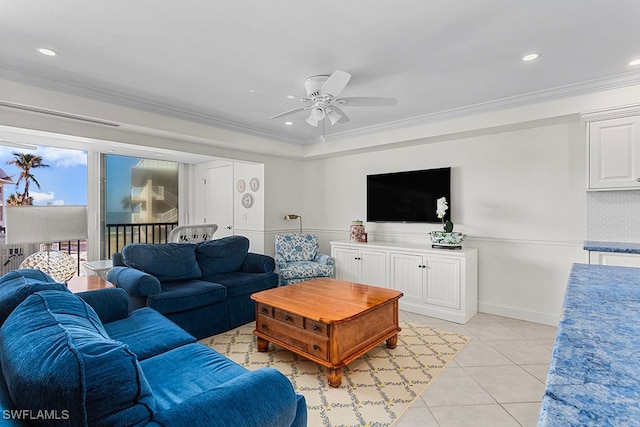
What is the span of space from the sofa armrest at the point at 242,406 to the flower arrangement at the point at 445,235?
3.11 meters

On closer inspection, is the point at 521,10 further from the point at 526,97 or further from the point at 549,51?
the point at 526,97

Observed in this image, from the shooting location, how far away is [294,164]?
5742 mm

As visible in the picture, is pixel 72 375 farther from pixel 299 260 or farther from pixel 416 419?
pixel 299 260

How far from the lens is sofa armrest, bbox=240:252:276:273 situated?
404 centimetres

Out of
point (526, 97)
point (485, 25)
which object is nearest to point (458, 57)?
point (485, 25)

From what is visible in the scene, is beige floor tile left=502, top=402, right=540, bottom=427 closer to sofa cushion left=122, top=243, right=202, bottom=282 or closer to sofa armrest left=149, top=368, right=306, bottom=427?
sofa armrest left=149, top=368, right=306, bottom=427

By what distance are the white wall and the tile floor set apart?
1.54 ft

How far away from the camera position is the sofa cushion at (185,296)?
9.68ft

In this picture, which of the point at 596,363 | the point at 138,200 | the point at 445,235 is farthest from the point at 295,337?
Result: the point at 138,200

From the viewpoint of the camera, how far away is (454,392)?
2250 millimetres

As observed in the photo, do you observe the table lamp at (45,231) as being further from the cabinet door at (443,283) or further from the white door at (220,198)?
the cabinet door at (443,283)

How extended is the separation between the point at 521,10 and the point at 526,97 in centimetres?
165

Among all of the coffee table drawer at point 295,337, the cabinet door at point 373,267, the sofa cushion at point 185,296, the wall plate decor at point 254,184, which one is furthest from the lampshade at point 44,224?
the cabinet door at point 373,267

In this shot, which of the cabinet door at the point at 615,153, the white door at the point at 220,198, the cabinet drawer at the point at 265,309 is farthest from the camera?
the white door at the point at 220,198
